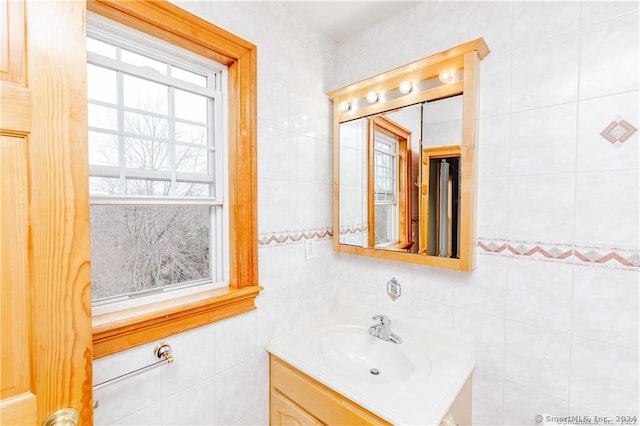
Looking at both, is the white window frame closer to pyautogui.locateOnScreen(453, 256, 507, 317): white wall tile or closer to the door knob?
the door knob

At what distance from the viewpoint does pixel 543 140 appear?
118 cm

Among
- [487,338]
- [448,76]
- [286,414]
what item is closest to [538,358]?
[487,338]

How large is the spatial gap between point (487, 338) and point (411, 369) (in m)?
0.38

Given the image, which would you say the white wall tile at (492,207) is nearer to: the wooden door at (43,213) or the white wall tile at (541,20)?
the white wall tile at (541,20)

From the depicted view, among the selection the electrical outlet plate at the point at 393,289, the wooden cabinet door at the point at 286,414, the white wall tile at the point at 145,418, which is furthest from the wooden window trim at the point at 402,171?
the white wall tile at the point at 145,418

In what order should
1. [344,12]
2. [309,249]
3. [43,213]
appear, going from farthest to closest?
[309,249] < [344,12] < [43,213]

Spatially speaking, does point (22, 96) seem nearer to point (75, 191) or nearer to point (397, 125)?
point (75, 191)

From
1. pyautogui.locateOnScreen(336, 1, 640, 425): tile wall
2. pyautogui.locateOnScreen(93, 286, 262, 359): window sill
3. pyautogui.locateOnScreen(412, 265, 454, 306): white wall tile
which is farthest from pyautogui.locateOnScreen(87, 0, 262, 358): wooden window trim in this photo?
pyautogui.locateOnScreen(336, 1, 640, 425): tile wall

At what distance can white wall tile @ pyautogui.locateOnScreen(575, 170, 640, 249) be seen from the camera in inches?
40.2

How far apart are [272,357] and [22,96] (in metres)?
1.38

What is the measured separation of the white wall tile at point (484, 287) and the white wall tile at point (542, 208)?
0.16 metres

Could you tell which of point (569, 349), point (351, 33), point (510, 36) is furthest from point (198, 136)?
point (569, 349)

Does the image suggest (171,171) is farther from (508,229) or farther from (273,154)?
(508,229)

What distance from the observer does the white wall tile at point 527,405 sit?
3.87 ft
